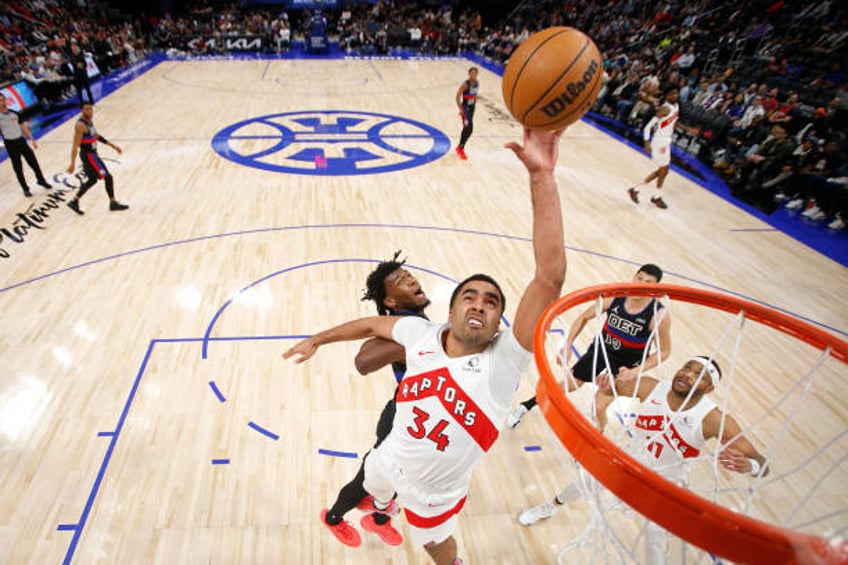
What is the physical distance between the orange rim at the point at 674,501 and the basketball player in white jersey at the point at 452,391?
22 cm

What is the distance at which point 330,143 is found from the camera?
10.4m

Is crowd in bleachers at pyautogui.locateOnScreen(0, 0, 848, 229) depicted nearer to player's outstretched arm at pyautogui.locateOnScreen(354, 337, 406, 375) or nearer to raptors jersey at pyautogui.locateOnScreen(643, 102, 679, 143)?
raptors jersey at pyautogui.locateOnScreen(643, 102, 679, 143)

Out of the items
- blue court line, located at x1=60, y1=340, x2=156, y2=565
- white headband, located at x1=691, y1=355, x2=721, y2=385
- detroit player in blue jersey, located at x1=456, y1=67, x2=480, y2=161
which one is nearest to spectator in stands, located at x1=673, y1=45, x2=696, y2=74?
detroit player in blue jersey, located at x1=456, y1=67, x2=480, y2=161

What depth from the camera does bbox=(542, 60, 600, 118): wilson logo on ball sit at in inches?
86.0

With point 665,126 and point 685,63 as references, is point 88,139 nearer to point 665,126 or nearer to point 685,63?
point 665,126

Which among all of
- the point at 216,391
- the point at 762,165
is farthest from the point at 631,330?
the point at 762,165

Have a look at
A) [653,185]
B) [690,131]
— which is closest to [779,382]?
[653,185]

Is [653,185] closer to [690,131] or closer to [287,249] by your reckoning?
[690,131]

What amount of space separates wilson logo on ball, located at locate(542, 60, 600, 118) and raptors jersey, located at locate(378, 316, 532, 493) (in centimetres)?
103

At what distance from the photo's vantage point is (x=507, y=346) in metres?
1.99

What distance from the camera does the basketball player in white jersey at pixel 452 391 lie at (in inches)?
78.5

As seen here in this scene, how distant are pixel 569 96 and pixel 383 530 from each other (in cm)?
271

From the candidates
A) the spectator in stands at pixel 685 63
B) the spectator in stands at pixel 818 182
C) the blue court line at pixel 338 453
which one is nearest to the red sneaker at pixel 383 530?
the blue court line at pixel 338 453

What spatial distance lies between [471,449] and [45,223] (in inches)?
287
